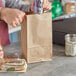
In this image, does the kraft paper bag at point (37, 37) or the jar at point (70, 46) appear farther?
the jar at point (70, 46)

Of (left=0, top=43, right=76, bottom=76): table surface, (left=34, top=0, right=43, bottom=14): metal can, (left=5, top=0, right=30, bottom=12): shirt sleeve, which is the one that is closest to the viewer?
(left=0, top=43, right=76, bottom=76): table surface

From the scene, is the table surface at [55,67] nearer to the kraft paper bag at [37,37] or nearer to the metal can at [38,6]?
the kraft paper bag at [37,37]

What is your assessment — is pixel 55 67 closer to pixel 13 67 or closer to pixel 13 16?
pixel 13 67

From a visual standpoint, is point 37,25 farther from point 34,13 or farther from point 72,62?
point 72,62

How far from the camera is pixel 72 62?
3.67ft

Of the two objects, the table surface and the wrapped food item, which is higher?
the wrapped food item

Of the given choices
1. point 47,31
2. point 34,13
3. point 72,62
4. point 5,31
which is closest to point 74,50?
point 72,62

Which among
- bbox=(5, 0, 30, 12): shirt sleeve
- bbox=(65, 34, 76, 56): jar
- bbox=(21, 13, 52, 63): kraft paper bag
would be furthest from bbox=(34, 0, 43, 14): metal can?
bbox=(5, 0, 30, 12): shirt sleeve

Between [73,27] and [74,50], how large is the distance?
22cm

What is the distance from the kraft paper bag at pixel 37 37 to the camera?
1.07 m

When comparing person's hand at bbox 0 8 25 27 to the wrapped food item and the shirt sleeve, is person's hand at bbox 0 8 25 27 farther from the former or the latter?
the shirt sleeve

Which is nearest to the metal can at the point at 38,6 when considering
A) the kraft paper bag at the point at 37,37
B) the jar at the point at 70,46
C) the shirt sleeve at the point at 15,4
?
the kraft paper bag at the point at 37,37

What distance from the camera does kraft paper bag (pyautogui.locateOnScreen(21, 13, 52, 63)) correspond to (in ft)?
3.50

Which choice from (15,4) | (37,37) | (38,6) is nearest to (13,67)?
(37,37)
